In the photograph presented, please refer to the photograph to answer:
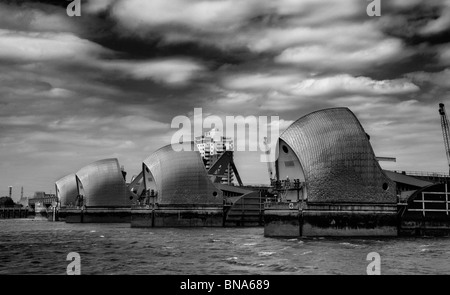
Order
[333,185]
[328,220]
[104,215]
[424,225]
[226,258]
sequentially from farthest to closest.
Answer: [104,215], [424,225], [333,185], [328,220], [226,258]

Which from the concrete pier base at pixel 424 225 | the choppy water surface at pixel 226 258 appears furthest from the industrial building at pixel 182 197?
the choppy water surface at pixel 226 258

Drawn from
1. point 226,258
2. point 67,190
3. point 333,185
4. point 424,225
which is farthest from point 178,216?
point 67,190

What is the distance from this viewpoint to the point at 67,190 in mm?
125188

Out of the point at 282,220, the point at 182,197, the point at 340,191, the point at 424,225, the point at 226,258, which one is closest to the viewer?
the point at 226,258

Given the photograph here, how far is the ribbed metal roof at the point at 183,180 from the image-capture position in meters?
80.4

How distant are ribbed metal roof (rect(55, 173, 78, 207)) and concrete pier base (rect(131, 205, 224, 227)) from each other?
4824cm

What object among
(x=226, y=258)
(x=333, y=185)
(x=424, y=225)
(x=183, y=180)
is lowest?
(x=226, y=258)

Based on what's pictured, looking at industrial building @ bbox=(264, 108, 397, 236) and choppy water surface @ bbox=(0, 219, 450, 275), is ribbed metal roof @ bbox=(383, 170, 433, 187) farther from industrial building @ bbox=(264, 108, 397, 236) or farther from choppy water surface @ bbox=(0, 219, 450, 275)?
choppy water surface @ bbox=(0, 219, 450, 275)

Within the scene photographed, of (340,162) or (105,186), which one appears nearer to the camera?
(340,162)

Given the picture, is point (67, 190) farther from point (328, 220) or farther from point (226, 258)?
point (226, 258)

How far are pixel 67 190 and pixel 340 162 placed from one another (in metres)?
85.8

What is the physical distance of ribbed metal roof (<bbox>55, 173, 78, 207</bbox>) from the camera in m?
124

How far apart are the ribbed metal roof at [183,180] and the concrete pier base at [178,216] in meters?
1.17
